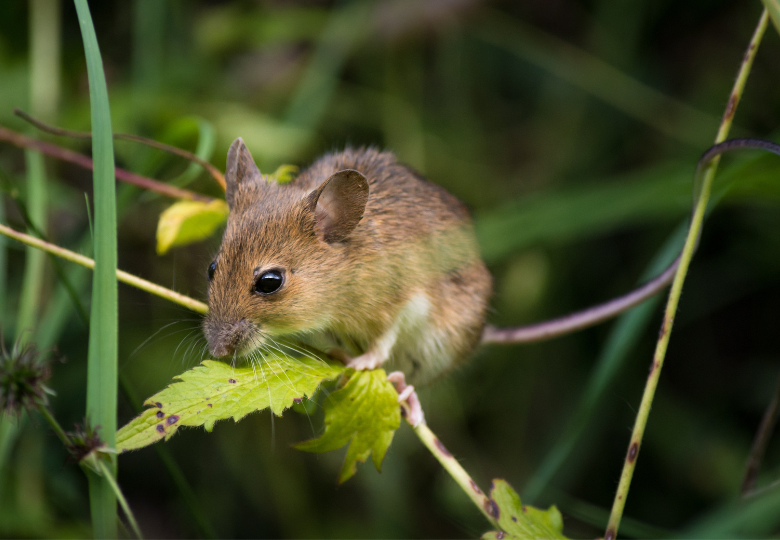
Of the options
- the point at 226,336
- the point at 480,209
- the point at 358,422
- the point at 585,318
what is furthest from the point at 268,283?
the point at 480,209

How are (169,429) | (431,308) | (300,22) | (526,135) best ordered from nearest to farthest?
1. (169,429)
2. (431,308)
3. (300,22)
4. (526,135)

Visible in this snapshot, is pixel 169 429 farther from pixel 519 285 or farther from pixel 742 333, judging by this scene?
pixel 742 333

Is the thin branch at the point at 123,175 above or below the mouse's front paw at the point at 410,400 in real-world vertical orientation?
above

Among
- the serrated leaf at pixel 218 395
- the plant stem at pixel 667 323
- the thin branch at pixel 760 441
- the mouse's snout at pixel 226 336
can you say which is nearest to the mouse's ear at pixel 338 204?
the mouse's snout at pixel 226 336

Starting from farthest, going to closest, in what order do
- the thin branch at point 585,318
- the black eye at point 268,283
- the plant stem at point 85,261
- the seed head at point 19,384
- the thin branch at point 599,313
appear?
the thin branch at point 585,318
the black eye at point 268,283
the thin branch at point 599,313
the plant stem at point 85,261
the seed head at point 19,384

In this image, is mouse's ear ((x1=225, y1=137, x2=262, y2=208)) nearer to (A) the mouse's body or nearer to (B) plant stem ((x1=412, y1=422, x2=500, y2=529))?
(A) the mouse's body

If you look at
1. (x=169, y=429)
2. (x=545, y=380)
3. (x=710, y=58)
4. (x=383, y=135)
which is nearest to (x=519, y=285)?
(x=545, y=380)

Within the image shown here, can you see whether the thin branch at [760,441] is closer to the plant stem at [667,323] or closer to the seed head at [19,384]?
the plant stem at [667,323]
